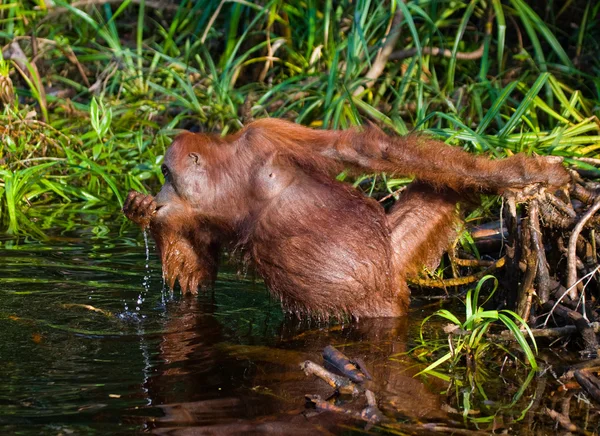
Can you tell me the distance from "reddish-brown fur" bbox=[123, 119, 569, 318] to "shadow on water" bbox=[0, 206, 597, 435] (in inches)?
7.4

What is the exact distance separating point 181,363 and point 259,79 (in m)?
4.47

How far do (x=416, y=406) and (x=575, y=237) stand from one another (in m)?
1.15

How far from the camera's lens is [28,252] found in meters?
5.41

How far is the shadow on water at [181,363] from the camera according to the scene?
3031mm

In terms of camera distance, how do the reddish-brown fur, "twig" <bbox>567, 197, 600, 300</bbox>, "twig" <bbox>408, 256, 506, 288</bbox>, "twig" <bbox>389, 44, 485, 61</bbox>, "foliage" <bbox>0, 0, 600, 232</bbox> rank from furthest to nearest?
"twig" <bbox>389, 44, 485, 61</bbox> → "foliage" <bbox>0, 0, 600, 232</bbox> → "twig" <bbox>408, 256, 506, 288</bbox> → the reddish-brown fur → "twig" <bbox>567, 197, 600, 300</bbox>

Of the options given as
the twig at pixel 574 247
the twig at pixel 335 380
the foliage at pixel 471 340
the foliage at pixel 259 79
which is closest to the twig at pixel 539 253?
the twig at pixel 574 247

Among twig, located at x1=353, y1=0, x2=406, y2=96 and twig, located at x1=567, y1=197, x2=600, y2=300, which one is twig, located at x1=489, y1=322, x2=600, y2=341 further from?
twig, located at x1=353, y1=0, x2=406, y2=96

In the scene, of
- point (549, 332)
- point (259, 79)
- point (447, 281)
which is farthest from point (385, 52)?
point (549, 332)

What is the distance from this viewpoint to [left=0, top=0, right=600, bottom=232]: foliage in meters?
6.33

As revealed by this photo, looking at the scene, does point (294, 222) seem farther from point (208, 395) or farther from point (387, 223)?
point (208, 395)

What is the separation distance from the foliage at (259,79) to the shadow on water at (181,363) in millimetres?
1226

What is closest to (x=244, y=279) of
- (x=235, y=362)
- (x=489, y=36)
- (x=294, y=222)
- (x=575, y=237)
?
(x=294, y=222)

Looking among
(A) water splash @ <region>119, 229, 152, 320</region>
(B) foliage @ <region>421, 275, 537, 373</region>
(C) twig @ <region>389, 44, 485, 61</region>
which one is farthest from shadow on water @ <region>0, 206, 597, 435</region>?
(C) twig @ <region>389, 44, 485, 61</region>

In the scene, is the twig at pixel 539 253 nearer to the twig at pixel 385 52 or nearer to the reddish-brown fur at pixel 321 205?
the reddish-brown fur at pixel 321 205
